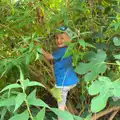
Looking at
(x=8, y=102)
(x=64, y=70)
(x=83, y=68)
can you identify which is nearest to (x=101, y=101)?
(x=8, y=102)

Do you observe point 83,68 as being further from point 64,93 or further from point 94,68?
point 64,93

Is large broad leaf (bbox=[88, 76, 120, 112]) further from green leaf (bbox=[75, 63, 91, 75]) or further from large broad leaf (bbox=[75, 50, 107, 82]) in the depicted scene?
green leaf (bbox=[75, 63, 91, 75])

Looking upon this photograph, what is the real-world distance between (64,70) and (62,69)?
1cm

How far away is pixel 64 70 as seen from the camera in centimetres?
178

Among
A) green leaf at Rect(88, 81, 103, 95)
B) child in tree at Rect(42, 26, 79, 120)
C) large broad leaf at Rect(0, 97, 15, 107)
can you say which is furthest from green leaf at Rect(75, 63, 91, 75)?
large broad leaf at Rect(0, 97, 15, 107)

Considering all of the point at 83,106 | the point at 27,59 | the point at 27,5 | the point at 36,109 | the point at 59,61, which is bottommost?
the point at 83,106

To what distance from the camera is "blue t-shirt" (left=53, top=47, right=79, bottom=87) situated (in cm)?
175

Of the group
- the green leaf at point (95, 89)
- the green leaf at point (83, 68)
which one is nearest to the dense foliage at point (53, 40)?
the green leaf at point (83, 68)

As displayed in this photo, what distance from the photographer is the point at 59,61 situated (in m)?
1.77

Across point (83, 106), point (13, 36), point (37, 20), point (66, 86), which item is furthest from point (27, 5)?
point (83, 106)

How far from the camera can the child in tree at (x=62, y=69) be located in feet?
5.69

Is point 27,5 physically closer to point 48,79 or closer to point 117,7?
point 48,79

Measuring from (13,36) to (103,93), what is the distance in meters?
0.94

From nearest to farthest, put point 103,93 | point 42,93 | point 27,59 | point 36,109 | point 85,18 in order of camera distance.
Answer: point 103,93 < point 27,59 < point 36,109 < point 85,18 < point 42,93
